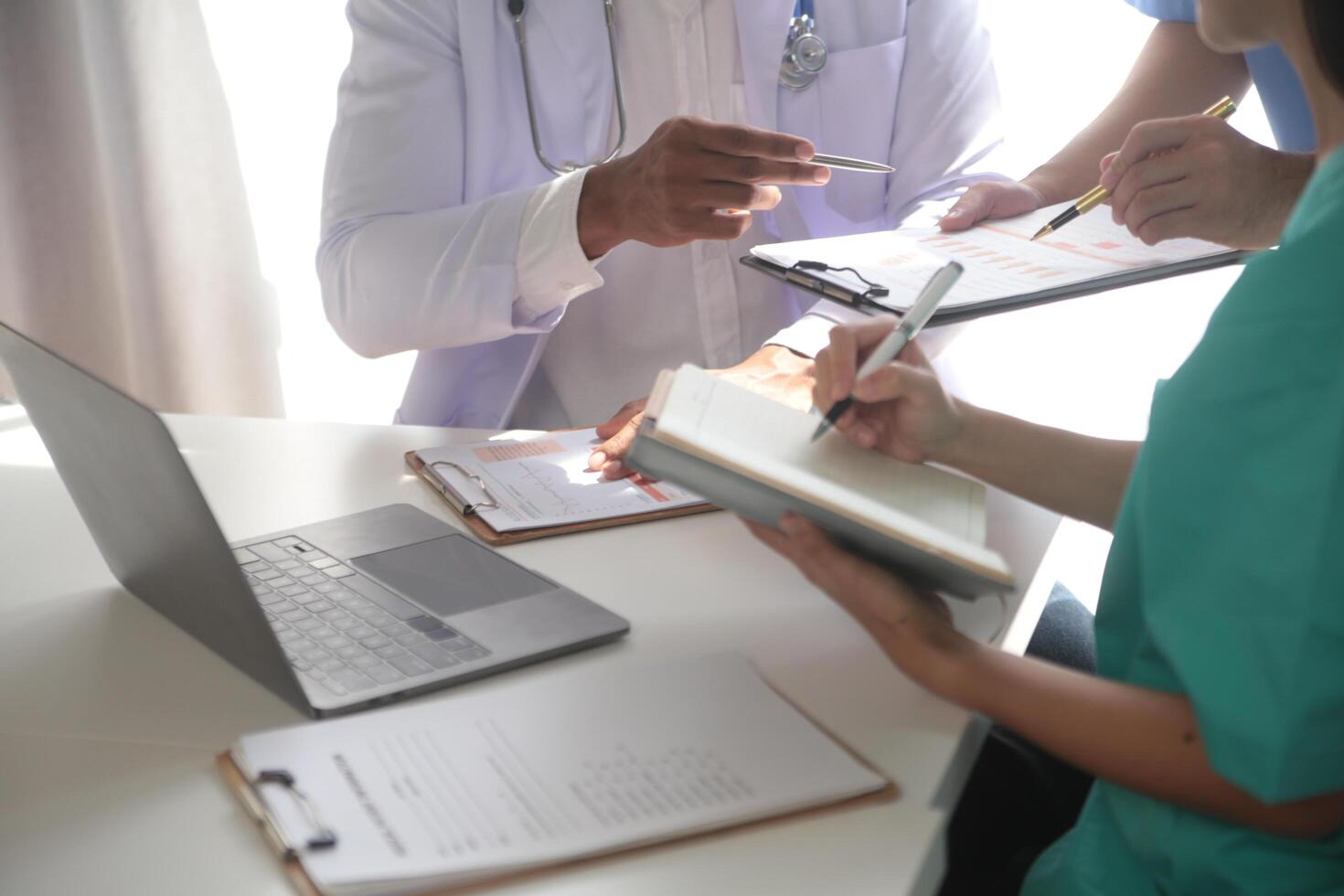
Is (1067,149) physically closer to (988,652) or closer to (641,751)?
(988,652)

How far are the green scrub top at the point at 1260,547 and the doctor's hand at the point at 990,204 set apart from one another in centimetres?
70

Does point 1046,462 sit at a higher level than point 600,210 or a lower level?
lower

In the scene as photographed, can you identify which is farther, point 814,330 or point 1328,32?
point 814,330

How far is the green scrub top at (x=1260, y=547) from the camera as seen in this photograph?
1.92 ft

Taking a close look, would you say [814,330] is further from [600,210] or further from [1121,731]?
[1121,731]

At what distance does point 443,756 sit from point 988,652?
0.33 m

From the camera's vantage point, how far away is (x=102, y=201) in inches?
94.1

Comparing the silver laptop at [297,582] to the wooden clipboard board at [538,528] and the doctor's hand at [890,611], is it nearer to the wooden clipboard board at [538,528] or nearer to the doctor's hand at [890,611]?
the wooden clipboard board at [538,528]

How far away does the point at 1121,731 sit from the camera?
0.66 m

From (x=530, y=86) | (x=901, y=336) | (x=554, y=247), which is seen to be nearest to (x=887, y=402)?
(x=901, y=336)

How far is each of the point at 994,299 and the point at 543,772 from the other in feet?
2.04

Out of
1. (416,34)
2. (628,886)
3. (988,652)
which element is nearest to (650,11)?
(416,34)

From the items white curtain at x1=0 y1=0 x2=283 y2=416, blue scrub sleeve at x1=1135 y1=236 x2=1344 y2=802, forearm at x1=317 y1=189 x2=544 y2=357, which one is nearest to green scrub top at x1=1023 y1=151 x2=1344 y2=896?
blue scrub sleeve at x1=1135 y1=236 x2=1344 y2=802

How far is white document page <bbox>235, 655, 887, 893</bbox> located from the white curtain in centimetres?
196
